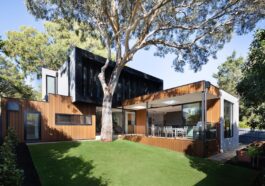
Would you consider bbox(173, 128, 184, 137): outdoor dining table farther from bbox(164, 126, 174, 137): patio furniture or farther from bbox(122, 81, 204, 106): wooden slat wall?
bbox(122, 81, 204, 106): wooden slat wall

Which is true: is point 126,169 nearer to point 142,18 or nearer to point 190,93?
point 190,93

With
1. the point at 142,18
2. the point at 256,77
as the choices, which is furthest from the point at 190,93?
the point at 256,77

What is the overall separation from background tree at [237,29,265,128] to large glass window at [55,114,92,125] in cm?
1191

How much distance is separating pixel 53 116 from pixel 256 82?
1237 centimetres

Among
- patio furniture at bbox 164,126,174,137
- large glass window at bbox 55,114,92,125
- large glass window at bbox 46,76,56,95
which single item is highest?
large glass window at bbox 46,76,56,95

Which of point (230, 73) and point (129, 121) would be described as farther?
point (230, 73)

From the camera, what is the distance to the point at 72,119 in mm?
15422

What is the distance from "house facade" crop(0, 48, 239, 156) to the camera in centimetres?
1173

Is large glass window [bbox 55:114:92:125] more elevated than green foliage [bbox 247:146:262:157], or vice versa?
large glass window [bbox 55:114:92:125]

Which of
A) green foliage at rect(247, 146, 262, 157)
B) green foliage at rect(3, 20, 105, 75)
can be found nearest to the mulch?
green foliage at rect(247, 146, 262, 157)

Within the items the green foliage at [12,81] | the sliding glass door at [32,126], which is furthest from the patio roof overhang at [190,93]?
the green foliage at [12,81]

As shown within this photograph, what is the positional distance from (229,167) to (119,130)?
12.2 m

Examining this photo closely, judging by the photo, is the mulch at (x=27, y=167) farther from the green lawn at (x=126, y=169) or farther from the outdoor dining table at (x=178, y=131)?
the outdoor dining table at (x=178, y=131)

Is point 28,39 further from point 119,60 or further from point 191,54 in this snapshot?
point 191,54
